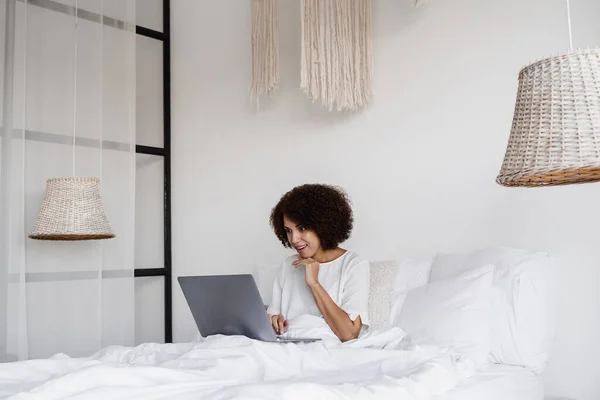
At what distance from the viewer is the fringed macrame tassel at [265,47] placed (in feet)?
10.9

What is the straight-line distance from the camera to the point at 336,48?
303cm

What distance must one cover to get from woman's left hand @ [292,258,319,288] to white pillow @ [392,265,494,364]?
346 mm

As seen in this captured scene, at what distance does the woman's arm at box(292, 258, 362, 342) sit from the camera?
231 cm

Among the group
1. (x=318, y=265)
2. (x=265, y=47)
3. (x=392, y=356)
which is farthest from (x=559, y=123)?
(x=265, y=47)

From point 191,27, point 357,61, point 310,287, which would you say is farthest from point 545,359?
point 191,27

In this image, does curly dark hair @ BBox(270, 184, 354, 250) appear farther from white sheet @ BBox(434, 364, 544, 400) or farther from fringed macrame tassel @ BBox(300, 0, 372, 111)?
white sheet @ BBox(434, 364, 544, 400)

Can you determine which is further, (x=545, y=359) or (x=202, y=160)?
(x=202, y=160)

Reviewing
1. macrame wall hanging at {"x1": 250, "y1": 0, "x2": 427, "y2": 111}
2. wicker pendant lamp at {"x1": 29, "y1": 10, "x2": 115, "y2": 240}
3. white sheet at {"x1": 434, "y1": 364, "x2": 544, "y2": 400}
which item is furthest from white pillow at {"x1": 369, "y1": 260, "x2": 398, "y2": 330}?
wicker pendant lamp at {"x1": 29, "y1": 10, "x2": 115, "y2": 240}

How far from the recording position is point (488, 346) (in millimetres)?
2150

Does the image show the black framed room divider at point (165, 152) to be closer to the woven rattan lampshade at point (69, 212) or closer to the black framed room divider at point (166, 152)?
the black framed room divider at point (166, 152)

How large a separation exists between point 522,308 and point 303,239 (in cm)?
88

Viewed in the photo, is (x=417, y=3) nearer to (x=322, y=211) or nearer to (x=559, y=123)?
(x=322, y=211)

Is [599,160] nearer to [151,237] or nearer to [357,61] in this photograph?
[357,61]

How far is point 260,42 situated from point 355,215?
1.03 meters
